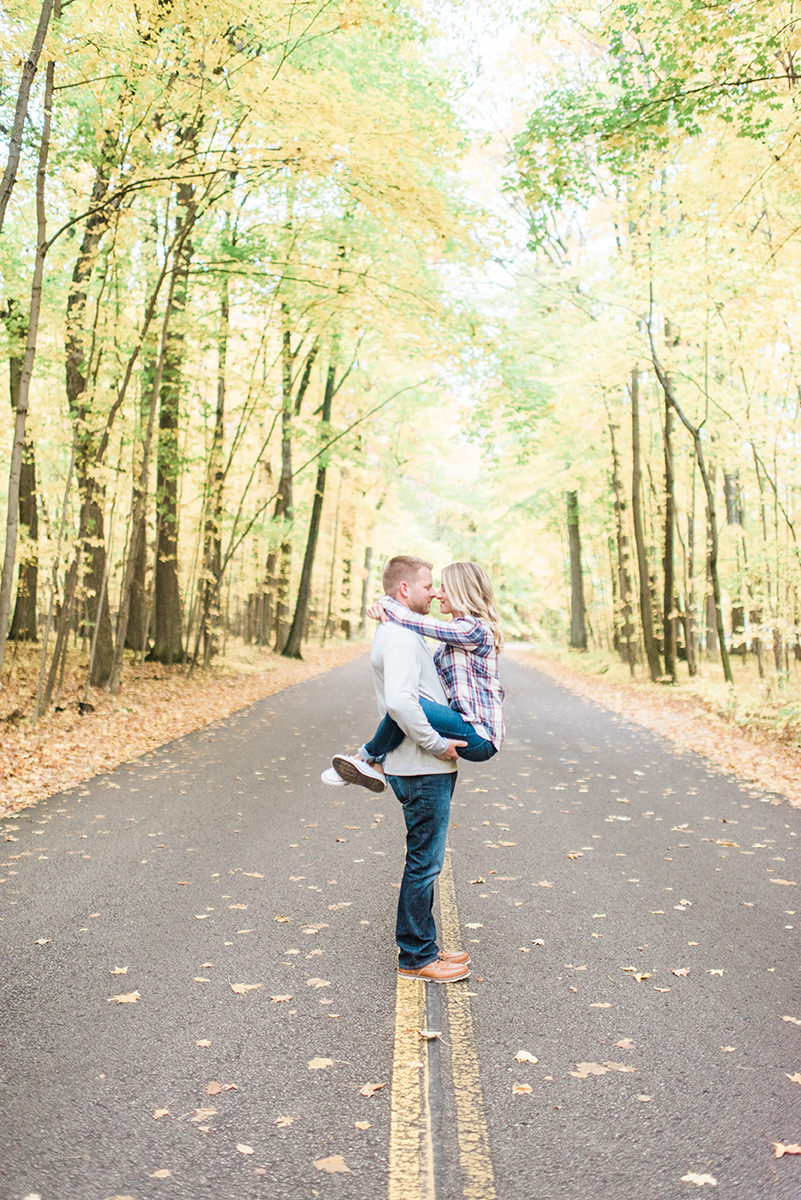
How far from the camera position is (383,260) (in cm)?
1622

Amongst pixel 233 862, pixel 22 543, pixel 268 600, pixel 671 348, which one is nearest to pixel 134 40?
pixel 22 543

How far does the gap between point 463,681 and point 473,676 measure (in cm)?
6

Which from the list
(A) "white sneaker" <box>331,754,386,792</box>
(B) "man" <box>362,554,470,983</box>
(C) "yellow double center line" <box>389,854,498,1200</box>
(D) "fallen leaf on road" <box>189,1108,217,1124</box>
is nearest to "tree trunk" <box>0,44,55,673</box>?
(A) "white sneaker" <box>331,754,386,792</box>

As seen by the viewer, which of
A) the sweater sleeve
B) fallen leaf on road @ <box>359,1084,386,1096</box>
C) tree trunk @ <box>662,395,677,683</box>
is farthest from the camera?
tree trunk @ <box>662,395,677,683</box>

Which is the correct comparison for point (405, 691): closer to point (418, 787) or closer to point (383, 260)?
point (418, 787)

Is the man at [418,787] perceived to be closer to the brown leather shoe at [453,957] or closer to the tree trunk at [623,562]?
the brown leather shoe at [453,957]

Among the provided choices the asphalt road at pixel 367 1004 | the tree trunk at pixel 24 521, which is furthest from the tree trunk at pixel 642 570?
the tree trunk at pixel 24 521

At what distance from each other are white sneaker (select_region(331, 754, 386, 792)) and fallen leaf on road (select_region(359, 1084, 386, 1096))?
1.42 metres

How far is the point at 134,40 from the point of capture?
924 cm

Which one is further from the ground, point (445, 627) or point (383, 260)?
point (383, 260)

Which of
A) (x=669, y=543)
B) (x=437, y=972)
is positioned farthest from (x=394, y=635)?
(x=669, y=543)

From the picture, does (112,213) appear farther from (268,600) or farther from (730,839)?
(268,600)

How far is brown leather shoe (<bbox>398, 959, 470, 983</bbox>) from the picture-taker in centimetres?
414

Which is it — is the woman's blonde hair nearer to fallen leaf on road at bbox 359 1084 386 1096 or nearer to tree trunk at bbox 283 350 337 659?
fallen leaf on road at bbox 359 1084 386 1096
